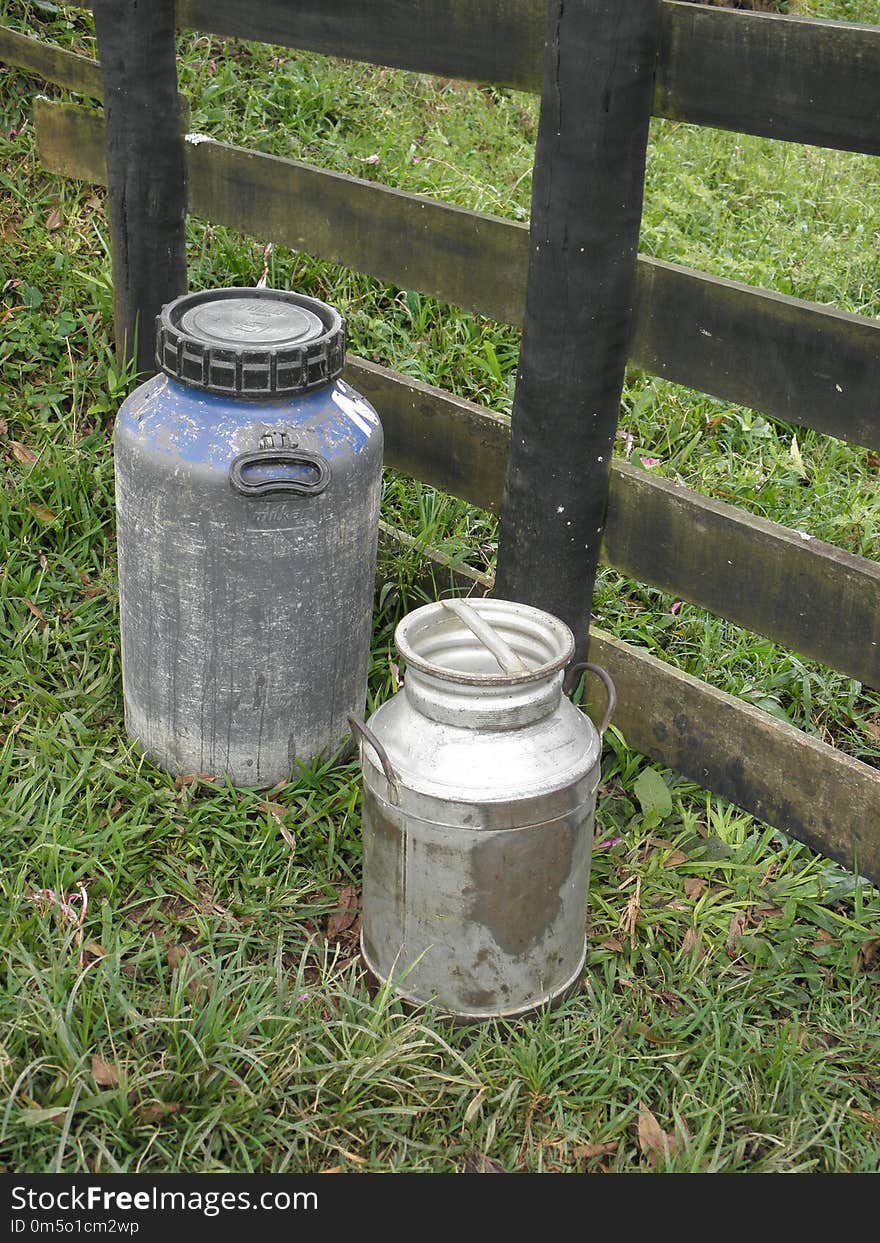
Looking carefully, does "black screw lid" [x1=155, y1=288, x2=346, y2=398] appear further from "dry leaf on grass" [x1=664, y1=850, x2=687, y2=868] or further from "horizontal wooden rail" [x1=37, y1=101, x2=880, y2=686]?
"dry leaf on grass" [x1=664, y1=850, x2=687, y2=868]

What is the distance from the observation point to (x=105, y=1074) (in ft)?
7.12

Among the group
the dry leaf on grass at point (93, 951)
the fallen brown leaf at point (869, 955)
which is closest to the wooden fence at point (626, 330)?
the fallen brown leaf at point (869, 955)

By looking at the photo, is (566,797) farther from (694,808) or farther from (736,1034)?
(694,808)

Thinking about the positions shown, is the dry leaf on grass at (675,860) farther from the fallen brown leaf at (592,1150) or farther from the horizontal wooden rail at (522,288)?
the horizontal wooden rail at (522,288)

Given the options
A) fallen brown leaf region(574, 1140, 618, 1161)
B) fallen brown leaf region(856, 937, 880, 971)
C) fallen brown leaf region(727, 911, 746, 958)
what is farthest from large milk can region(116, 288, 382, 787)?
fallen brown leaf region(856, 937, 880, 971)

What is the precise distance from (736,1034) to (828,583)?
2.94 feet

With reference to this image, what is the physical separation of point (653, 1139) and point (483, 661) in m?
0.93

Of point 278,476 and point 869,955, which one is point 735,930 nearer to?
point 869,955

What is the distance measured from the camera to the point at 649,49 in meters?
2.39

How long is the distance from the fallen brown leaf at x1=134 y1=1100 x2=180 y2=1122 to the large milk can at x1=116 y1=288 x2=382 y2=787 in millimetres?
921

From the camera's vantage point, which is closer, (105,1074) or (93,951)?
(105,1074)

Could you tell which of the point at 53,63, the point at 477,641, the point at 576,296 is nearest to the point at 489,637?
the point at 477,641

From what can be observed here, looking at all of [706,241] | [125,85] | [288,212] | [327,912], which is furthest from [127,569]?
[706,241]

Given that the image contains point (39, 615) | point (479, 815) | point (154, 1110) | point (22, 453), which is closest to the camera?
point (154, 1110)
